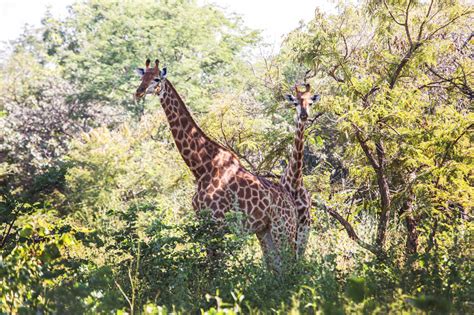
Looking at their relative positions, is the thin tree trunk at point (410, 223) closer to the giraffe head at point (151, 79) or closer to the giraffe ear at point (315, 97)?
the giraffe ear at point (315, 97)

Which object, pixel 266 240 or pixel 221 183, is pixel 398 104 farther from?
pixel 221 183

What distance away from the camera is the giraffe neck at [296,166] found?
351 inches

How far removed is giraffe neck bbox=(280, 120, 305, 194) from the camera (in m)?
8.91

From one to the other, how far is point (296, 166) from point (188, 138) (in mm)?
1384

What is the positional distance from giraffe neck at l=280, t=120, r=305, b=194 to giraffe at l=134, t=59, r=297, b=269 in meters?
0.39

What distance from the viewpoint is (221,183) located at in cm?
852

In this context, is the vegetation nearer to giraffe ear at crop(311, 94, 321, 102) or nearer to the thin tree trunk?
the thin tree trunk

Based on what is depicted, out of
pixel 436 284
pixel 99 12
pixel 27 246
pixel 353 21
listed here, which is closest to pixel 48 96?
pixel 99 12

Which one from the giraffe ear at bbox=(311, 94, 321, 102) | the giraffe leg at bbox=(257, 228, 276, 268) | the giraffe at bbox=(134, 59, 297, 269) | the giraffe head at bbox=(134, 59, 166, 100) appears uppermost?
the giraffe ear at bbox=(311, 94, 321, 102)

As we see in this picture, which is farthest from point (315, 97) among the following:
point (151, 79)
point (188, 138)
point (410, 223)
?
point (410, 223)

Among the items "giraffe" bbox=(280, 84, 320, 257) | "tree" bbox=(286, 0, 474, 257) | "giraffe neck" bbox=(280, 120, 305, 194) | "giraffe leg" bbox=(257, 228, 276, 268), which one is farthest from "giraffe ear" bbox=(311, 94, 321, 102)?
"giraffe leg" bbox=(257, 228, 276, 268)

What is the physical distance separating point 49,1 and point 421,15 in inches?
1370

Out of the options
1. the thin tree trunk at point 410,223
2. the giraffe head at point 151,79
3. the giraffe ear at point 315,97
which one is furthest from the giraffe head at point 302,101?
the thin tree trunk at point 410,223

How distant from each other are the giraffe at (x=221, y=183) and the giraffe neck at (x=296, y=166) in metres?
0.39
